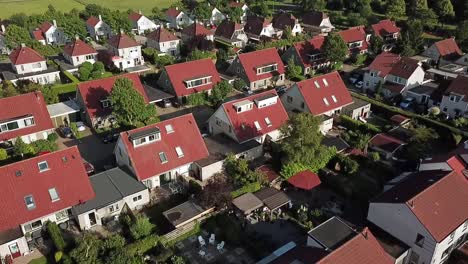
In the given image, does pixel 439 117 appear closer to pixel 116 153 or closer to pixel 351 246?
pixel 351 246

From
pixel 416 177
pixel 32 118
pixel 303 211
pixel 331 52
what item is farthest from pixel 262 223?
pixel 331 52

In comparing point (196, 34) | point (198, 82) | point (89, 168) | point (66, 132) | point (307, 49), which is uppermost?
point (196, 34)

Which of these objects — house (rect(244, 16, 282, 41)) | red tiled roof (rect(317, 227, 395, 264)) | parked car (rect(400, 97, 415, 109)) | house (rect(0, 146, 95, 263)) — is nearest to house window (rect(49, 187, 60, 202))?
house (rect(0, 146, 95, 263))

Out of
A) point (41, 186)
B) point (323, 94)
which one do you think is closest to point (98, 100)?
point (41, 186)

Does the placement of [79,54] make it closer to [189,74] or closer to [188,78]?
[189,74]

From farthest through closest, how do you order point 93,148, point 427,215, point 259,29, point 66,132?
point 259,29, point 66,132, point 93,148, point 427,215

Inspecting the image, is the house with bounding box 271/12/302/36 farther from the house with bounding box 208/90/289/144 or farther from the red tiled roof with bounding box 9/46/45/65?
the red tiled roof with bounding box 9/46/45/65
